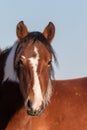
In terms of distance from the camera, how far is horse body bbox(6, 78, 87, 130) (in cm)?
805

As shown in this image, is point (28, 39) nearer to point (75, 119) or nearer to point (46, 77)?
point (46, 77)

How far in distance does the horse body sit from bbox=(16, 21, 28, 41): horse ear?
2.01 m

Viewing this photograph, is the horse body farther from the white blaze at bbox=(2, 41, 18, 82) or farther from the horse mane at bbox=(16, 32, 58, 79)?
the horse mane at bbox=(16, 32, 58, 79)

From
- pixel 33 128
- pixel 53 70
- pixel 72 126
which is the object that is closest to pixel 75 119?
pixel 72 126

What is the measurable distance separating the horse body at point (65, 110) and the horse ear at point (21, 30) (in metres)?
2.01

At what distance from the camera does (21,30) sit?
6.30m

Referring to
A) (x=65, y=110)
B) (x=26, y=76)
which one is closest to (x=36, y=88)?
(x=26, y=76)

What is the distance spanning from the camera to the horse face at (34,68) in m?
5.69

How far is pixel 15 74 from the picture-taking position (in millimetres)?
6152

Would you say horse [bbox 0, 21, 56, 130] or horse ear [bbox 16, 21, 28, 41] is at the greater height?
horse ear [bbox 16, 21, 28, 41]

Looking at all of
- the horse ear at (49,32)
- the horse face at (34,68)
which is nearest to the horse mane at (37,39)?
the horse face at (34,68)

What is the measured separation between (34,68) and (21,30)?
0.68 metres

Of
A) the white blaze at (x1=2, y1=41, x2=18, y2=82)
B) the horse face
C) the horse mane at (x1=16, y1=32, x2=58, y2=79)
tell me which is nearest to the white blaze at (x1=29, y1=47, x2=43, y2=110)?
the horse face

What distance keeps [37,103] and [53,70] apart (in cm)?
69
